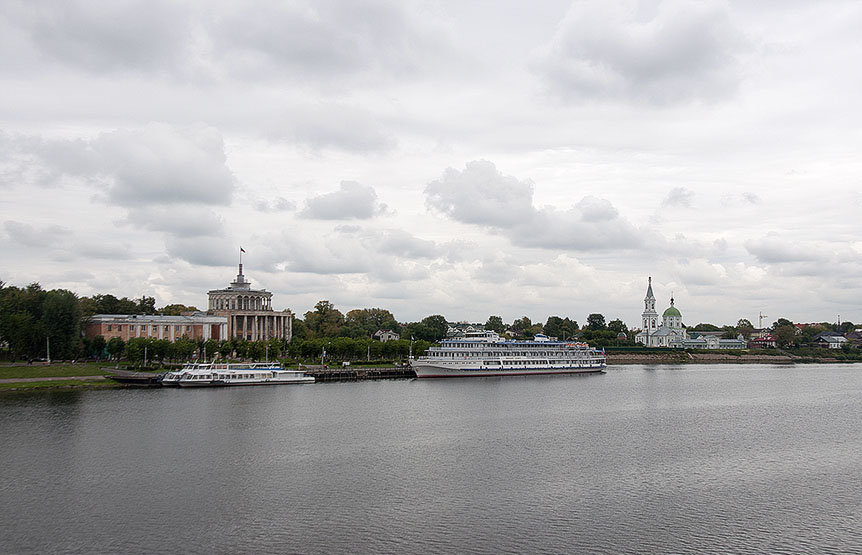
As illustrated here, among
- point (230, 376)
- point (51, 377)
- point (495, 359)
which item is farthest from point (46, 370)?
point (495, 359)

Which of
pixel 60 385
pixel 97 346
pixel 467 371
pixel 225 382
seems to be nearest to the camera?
pixel 60 385

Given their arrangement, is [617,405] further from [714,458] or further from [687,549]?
[687,549]

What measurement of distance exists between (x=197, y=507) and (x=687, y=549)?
22391mm

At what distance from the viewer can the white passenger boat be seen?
8619 cm

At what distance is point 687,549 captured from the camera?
92.7 feet

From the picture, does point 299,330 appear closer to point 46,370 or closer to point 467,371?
point 467,371

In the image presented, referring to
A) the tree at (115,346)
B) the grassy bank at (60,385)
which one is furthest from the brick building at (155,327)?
the grassy bank at (60,385)

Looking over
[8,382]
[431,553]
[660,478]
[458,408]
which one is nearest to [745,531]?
[660,478]

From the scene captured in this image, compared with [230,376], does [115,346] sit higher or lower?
A: higher

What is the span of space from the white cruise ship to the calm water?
1524 inches

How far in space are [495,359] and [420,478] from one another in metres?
75.8

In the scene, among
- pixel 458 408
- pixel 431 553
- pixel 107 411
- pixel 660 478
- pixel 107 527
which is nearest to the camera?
pixel 431 553

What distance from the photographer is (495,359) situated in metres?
114

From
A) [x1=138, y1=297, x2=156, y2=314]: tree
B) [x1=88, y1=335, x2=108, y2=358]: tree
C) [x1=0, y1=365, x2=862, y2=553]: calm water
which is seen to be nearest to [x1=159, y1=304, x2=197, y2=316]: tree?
[x1=138, y1=297, x2=156, y2=314]: tree
